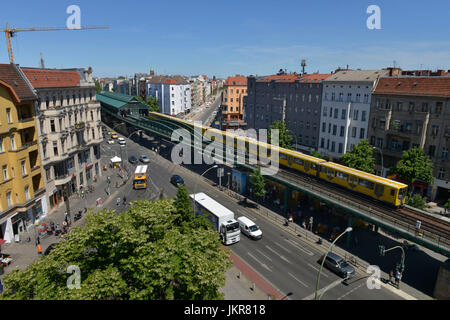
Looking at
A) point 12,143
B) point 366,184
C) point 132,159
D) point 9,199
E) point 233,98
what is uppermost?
point 233,98

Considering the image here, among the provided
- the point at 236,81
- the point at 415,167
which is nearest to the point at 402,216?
the point at 415,167

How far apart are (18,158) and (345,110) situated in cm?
5898

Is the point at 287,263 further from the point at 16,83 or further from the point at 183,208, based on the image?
the point at 16,83

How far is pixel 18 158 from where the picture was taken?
38.3 metres

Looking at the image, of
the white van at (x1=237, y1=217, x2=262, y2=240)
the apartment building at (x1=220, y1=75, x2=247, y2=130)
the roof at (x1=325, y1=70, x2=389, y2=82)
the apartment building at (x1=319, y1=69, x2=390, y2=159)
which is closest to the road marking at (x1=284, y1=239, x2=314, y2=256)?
the white van at (x1=237, y1=217, x2=262, y2=240)

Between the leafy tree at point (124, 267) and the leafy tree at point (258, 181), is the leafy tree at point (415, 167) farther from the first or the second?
the leafy tree at point (124, 267)

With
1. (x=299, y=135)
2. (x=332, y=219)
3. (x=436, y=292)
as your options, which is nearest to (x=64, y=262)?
(x=436, y=292)

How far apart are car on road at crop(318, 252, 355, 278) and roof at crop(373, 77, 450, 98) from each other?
33.5m

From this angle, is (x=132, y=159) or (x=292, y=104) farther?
(x=292, y=104)

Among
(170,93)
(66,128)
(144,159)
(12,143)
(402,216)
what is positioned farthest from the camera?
(170,93)

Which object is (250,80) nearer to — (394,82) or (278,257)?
(394,82)

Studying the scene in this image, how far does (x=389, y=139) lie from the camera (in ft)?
186

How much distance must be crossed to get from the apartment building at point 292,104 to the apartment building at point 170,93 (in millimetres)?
56473
